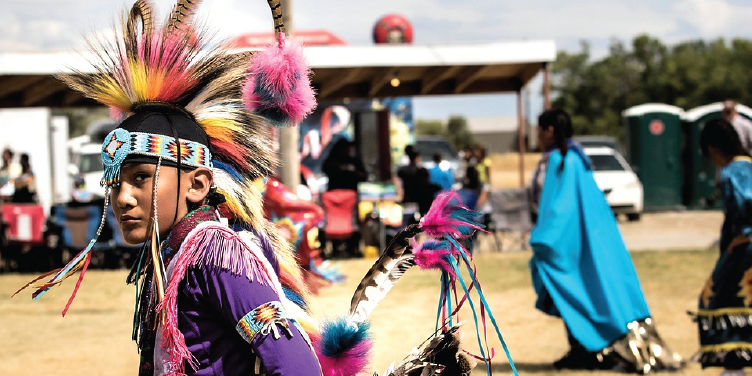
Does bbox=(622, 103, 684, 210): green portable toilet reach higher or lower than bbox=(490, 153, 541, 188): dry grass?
higher

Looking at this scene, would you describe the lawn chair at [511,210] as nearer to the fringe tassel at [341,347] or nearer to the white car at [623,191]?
the white car at [623,191]

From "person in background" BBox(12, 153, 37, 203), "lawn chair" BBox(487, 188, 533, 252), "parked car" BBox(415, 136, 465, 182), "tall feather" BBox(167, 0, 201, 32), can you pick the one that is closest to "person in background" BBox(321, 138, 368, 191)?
"lawn chair" BBox(487, 188, 533, 252)

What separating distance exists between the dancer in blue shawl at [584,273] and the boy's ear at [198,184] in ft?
13.4

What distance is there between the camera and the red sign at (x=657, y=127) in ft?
63.1

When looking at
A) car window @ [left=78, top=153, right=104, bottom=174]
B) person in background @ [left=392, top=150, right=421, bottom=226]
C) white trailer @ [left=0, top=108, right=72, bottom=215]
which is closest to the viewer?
person in background @ [left=392, top=150, right=421, bottom=226]

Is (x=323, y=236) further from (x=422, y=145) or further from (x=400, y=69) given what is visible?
(x=422, y=145)

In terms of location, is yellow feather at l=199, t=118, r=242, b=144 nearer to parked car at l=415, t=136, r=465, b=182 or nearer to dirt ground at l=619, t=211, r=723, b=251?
dirt ground at l=619, t=211, r=723, b=251

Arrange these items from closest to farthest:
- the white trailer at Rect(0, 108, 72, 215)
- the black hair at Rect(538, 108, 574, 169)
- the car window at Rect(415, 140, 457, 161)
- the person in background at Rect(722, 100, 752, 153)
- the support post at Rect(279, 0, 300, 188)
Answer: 1. the black hair at Rect(538, 108, 574, 169)
2. the support post at Rect(279, 0, 300, 188)
3. the person in background at Rect(722, 100, 752, 153)
4. the car window at Rect(415, 140, 457, 161)
5. the white trailer at Rect(0, 108, 72, 215)

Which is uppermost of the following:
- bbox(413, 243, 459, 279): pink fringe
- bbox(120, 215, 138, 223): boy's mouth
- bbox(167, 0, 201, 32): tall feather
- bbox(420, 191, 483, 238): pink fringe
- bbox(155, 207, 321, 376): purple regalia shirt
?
bbox(167, 0, 201, 32): tall feather

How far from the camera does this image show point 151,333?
1996mm

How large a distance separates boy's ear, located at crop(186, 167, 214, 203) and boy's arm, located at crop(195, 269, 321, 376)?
213mm

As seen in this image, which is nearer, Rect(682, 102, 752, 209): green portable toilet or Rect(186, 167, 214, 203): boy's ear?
Rect(186, 167, 214, 203): boy's ear

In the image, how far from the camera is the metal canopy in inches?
498

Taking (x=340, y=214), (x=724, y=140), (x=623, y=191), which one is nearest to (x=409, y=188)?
(x=340, y=214)
